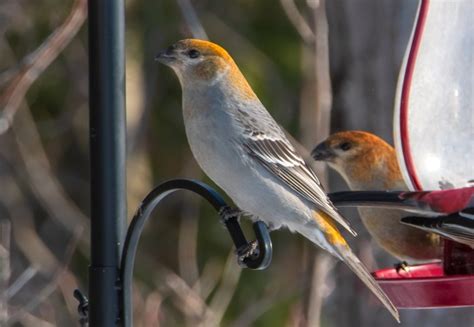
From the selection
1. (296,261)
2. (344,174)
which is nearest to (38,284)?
(296,261)

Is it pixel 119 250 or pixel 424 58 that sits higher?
pixel 424 58

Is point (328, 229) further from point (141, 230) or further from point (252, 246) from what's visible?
point (141, 230)

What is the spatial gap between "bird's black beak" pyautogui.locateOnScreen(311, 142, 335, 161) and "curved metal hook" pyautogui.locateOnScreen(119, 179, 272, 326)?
2.00 metres

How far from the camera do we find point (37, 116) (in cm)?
966

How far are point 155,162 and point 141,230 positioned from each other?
7180 mm

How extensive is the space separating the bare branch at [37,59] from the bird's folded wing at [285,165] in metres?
1.77

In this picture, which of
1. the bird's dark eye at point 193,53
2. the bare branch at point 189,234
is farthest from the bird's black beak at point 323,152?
the bare branch at point 189,234

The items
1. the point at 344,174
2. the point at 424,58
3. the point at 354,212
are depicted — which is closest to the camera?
the point at 424,58

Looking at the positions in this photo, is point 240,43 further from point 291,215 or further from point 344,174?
point 291,215

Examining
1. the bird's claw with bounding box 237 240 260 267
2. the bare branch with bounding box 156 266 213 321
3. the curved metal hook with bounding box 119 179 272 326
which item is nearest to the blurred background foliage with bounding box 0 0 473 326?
the bare branch with bounding box 156 266 213 321

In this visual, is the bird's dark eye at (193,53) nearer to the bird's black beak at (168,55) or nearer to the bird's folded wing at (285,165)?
the bird's black beak at (168,55)

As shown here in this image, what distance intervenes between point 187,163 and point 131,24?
1.36 metres

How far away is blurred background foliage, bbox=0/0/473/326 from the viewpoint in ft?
25.0

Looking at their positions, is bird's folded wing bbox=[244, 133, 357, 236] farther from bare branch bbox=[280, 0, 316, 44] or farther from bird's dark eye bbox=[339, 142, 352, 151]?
bare branch bbox=[280, 0, 316, 44]
